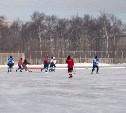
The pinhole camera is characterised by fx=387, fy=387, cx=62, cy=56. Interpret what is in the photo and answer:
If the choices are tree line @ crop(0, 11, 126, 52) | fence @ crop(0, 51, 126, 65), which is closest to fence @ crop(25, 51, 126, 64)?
fence @ crop(0, 51, 126, 65)

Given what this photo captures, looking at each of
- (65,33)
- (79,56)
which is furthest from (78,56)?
(65,33)

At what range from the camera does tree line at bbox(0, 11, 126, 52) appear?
79125mm

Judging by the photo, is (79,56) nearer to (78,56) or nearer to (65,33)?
(78,56)

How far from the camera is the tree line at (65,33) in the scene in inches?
3115

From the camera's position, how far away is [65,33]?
86.4m

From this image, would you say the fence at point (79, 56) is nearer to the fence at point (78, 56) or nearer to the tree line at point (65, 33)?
the fence at point (78, 56)

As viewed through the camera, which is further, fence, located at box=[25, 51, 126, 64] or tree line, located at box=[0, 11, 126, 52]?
tree line, located at box=[0, 11, 126, 52]

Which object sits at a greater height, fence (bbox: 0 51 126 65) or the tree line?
the tree line

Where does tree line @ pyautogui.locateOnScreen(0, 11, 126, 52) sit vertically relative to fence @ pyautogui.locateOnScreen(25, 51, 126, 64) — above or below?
above

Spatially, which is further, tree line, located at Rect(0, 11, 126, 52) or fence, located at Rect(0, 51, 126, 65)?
tree line, located at Rect(0, 11, 126, 52)

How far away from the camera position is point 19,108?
10.2m

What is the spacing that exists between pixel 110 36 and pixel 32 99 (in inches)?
2874

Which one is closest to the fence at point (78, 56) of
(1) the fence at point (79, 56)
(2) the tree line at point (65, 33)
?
(1) the fence at point (79, 56)

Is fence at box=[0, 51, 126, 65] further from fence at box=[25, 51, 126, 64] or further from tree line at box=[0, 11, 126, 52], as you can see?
tree line at box=[0, 11, 126, 52]
